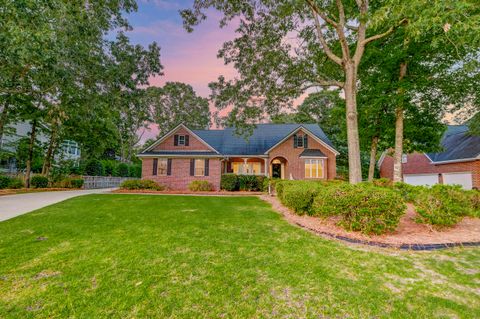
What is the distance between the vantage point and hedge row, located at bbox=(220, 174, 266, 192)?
18562 mm

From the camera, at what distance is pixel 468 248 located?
4.75 m

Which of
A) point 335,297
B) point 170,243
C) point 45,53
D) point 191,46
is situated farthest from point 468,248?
point 191,46

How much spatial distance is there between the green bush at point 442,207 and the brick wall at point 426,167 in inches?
578

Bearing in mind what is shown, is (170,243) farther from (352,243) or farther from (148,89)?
(148,89)

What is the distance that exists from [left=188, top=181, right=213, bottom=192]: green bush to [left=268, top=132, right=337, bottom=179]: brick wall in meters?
6.49

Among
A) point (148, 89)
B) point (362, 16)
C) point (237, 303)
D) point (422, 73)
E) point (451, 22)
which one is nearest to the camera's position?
point (237, 303)

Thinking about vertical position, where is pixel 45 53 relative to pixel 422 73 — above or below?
below

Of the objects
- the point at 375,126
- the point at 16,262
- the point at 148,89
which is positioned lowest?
the point at 16,262

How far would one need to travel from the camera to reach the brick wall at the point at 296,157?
769 inches

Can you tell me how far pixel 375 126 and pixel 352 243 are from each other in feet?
39.5

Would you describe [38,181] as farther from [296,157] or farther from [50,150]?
[296,157]

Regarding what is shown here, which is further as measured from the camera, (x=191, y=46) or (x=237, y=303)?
(x=191, y=46)

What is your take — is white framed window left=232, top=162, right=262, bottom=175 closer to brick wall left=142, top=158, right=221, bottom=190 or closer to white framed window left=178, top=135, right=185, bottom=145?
brick wall left=142, top=158, right=221, bottom=190

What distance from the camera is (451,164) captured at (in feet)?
60.1
